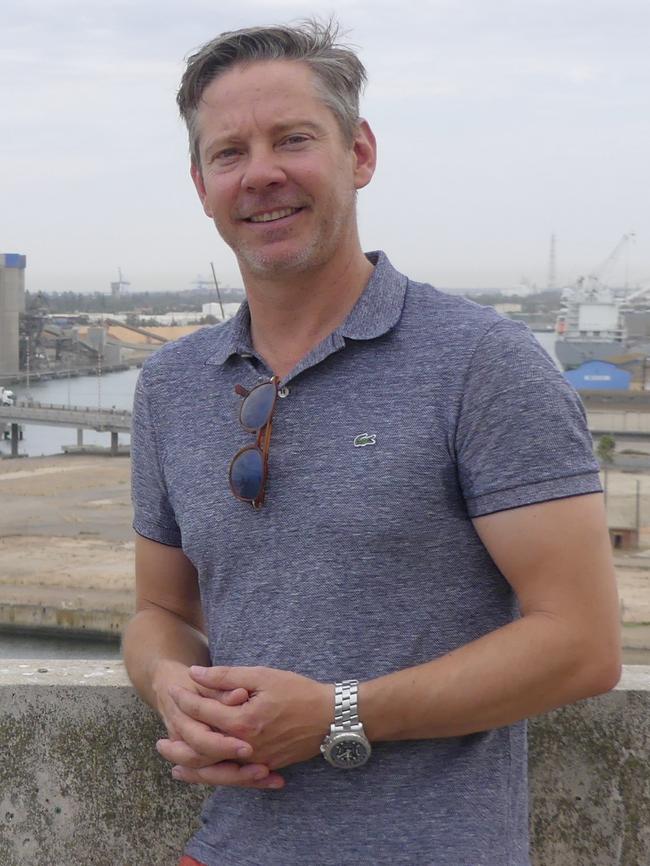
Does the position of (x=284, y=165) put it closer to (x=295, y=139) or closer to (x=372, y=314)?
(x=295, y=139)

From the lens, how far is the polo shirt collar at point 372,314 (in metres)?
1.46

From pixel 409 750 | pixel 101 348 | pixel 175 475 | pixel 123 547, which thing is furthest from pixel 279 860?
pixel 101 348

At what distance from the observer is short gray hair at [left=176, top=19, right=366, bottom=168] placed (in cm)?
148

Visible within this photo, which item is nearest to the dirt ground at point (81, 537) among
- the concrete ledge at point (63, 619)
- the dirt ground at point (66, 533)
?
the dirt ground at point (66, 533)

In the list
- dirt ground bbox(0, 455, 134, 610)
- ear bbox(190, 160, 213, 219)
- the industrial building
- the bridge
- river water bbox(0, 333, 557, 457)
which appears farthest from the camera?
the industrial building

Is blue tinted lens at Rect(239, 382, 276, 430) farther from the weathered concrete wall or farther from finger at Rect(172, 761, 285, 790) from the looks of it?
the weathered concrete wall

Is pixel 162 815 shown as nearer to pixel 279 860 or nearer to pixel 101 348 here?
pixel 279 860

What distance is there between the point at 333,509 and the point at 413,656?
0.64 feet

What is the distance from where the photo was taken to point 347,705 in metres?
1.35

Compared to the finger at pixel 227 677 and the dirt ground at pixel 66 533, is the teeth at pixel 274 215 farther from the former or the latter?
the dirt ground at pixel 66 533

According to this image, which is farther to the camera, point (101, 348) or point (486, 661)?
point (101, 348)

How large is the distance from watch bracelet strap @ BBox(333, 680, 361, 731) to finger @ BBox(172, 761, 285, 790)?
11 cm

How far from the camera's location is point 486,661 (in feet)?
Answer: 4.37

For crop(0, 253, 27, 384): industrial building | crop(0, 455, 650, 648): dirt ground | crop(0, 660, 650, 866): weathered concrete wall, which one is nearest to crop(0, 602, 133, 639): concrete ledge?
crop(0, 455, 650, 648): dirt ground
